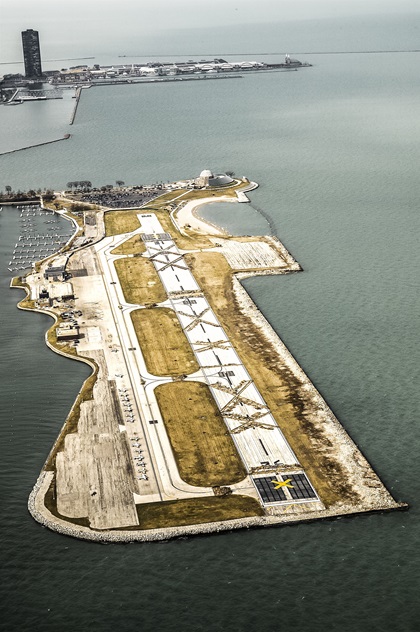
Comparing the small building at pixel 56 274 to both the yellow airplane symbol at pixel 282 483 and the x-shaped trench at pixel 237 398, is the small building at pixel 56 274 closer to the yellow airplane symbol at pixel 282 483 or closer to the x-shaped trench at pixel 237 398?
the x-shaped trench at pixel 237 398

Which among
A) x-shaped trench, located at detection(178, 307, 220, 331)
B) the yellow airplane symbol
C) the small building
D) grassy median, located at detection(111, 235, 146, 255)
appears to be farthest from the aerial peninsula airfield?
grassy median, located at detection(111, 235, 146, 255)

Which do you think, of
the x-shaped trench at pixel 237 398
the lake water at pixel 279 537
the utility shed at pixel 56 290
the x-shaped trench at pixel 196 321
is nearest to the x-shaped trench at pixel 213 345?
the x-shaped trench at pixel 196 321

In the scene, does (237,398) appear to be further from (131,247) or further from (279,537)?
(131,247)

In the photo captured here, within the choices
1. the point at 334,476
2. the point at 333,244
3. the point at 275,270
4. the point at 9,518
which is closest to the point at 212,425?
the point at 334,476

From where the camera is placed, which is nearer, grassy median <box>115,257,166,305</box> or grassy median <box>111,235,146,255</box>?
grassy median <box>115,257,166,305</box>

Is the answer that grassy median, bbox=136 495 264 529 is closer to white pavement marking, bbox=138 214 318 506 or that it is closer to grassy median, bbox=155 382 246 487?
grassy median, bbox=155 382 246 487

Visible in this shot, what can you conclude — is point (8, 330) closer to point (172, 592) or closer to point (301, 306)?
point (301, 306)
